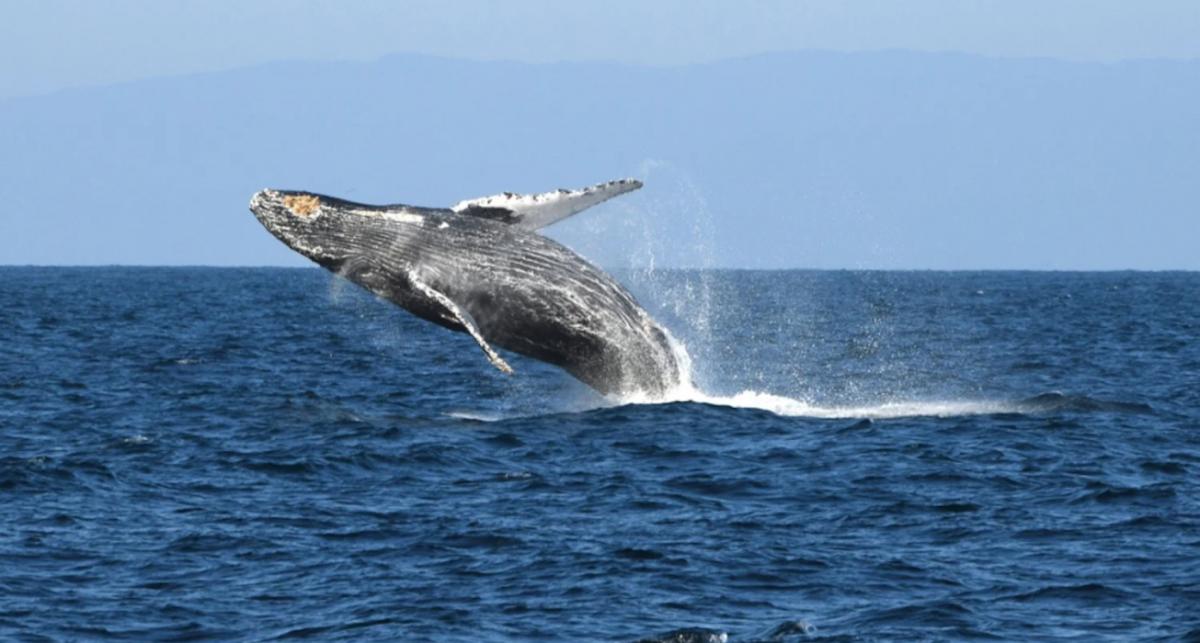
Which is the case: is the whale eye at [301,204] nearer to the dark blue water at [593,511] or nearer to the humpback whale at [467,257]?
the humpback whale at [467,257]

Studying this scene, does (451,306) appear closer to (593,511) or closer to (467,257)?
(467,257)

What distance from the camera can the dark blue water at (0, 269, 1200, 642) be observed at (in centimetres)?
1516

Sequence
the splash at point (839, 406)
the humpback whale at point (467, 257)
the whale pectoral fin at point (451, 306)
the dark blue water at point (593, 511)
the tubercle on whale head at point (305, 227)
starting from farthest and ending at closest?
the splash at point (839, 406) → the tubercle on whale head at point (305, 227) → the humpback whale at point (467, 257) → the whale pectoral fin at point (451, 306) → the dark blue water at point (593, 511)

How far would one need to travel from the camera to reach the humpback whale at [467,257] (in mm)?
21531

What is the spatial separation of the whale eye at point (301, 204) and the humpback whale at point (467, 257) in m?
0.01

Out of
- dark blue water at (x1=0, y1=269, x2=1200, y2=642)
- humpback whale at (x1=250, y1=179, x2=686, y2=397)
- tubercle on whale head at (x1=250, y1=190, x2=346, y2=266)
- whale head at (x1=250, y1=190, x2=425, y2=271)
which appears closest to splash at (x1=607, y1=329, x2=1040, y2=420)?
dark blue water at (x1=0, y1=269, x2=1200, y2=642)

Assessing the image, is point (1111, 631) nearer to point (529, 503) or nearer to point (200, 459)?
point (529, 503)

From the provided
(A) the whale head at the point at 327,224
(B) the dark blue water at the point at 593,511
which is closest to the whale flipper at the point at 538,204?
(A) the whale head at the point at 327,224

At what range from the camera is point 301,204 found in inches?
860

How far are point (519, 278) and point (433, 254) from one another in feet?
3.58

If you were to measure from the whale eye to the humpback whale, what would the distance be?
0.01 meters

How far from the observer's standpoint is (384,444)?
24.1 m

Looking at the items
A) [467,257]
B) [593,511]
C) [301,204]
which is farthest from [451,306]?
[593,511]

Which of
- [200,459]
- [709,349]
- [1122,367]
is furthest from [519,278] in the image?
[709,349]
